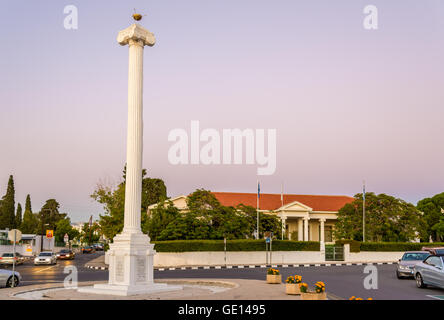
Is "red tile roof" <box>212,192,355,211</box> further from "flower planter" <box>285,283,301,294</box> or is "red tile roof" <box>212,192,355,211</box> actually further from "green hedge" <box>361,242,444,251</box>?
"flower planter" <box>285,283,301,294</box>

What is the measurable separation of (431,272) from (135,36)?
14.8 metres

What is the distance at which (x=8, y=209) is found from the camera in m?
83.3

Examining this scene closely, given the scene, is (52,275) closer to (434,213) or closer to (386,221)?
(386,221)

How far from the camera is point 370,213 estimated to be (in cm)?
5450

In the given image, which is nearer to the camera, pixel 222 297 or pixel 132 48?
pixel 222 297

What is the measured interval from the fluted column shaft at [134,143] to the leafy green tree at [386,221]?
40.0m

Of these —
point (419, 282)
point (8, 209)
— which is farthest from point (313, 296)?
point (8, 209)

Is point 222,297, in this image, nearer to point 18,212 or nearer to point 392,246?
point 392,246

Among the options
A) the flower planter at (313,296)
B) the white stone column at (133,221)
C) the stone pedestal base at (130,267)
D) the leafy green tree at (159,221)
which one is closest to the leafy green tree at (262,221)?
the leafy green tree at (159,221)

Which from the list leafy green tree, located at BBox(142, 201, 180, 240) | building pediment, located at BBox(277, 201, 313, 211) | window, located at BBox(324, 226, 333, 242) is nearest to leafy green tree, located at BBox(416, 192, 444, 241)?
window, located at BBox(324, 226, 333, 242)

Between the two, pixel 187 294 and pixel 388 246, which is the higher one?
pixel 187 294

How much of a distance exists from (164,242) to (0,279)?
1905cm

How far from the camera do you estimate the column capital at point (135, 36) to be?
19281 millimetres
